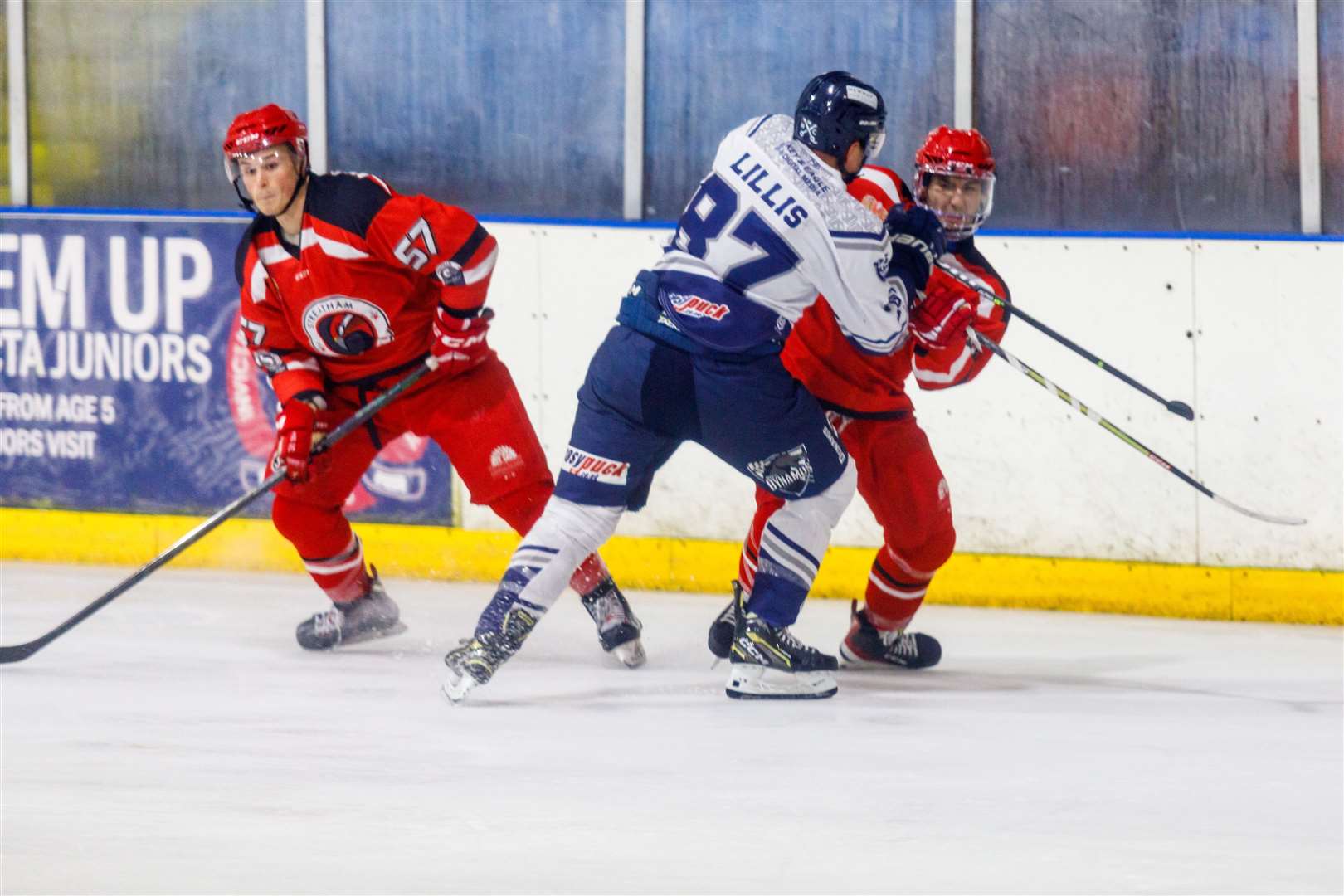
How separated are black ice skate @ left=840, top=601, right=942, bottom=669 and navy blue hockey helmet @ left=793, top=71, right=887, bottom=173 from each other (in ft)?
3.51

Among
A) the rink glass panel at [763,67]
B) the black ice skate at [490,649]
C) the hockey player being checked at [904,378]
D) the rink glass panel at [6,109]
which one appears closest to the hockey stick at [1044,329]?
the hockey player being checked at [904,378]

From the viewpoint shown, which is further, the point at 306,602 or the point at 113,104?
the point at 113,104

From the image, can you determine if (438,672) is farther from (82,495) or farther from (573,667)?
(82,495)

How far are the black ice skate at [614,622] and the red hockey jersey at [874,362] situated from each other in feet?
1.99

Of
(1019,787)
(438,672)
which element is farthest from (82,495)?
(1019,787)

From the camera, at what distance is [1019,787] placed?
2.97 m

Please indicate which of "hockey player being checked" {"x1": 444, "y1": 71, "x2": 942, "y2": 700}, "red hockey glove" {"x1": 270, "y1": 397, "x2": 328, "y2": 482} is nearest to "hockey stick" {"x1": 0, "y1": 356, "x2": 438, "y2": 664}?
"red hockey glove" {"x1": 270, "y1": 397, "x2": 328, "y2": 482}

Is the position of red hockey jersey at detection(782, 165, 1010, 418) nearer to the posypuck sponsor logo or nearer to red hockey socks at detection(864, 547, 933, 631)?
red hockey socks at detection(864, 547, 933, 631)

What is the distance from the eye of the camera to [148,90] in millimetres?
5473

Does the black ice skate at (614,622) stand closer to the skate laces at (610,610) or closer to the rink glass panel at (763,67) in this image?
the skate laces at (610,610)

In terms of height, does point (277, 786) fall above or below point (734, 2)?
below

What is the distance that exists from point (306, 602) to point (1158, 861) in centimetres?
267

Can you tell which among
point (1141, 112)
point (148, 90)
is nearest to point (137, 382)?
point (148, 90)

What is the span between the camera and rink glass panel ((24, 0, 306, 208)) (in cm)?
536
